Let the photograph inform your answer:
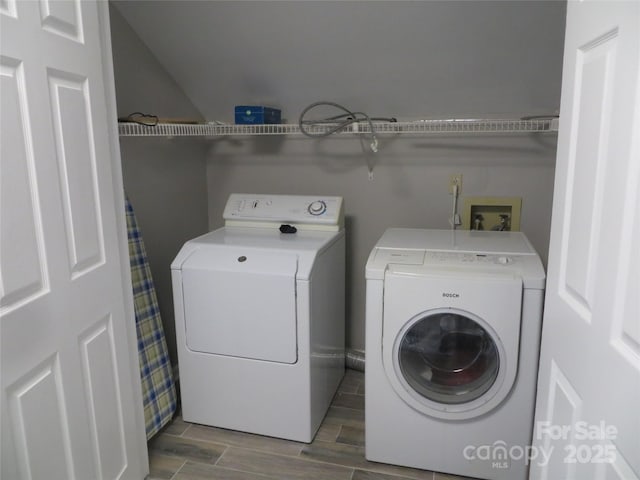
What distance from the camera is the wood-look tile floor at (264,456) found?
1889mm

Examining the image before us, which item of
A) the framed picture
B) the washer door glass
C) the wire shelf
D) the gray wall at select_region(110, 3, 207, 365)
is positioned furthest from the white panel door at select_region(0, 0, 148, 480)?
the framed picture

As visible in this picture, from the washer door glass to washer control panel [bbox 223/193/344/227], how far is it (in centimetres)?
71

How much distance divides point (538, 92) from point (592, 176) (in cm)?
145

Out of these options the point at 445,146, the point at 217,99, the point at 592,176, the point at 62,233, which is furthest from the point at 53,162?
the point at 445,146

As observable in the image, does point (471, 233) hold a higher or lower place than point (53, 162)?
lower

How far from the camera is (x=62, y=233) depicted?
50.2 inches

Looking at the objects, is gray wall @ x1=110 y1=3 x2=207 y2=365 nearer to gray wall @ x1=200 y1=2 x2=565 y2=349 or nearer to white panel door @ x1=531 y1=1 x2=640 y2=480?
gray wall @ x1=200 y1=2 x2=565 y2=349

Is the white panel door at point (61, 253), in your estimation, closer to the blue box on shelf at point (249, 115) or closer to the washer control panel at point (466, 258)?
the blue box on shelf at point (249, 115)

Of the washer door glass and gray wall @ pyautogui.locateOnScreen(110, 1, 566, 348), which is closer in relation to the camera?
the washer door glass

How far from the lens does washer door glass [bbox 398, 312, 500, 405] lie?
178cm

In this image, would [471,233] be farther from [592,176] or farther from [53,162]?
[53,162]

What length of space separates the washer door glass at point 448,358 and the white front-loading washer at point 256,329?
16.6 inches

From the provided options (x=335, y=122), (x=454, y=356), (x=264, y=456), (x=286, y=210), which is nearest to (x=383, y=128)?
(x=335, y=122)
